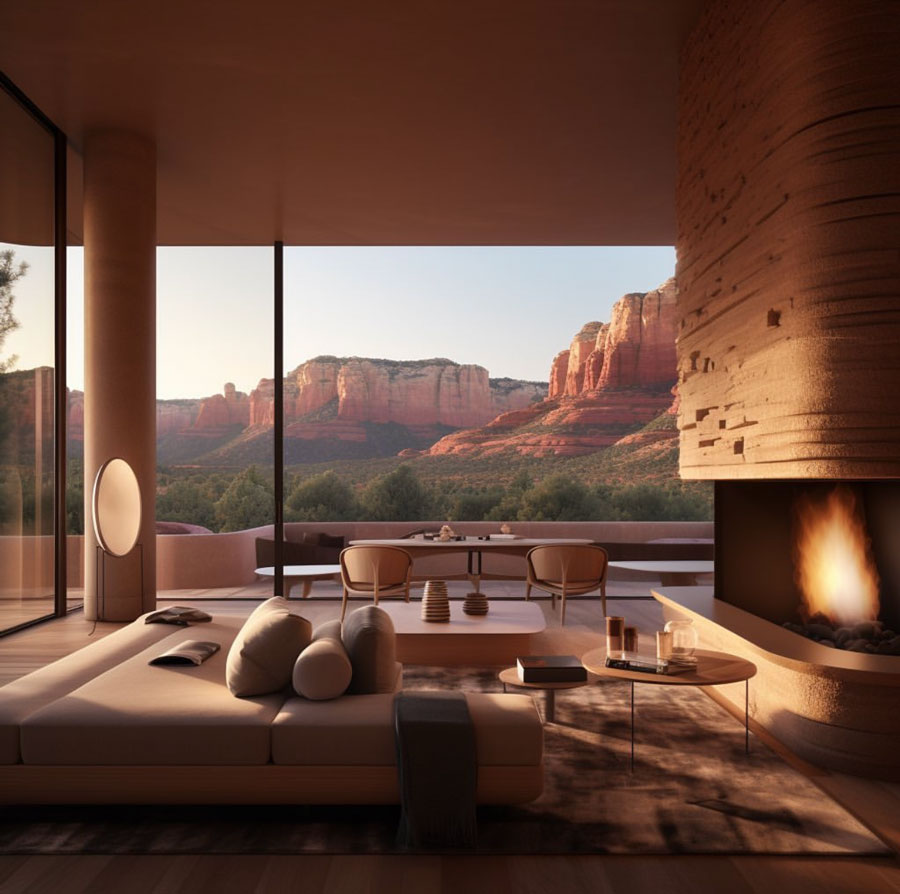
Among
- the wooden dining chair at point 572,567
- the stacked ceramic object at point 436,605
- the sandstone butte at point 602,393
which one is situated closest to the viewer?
the stacked ceramic object at point 436,605

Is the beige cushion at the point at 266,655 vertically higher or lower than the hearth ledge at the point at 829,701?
higher

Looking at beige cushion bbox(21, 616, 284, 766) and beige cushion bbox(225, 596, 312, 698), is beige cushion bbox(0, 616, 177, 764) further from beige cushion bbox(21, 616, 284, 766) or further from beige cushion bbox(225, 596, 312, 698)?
beige cushion bbox(225, 596, 312, 698)

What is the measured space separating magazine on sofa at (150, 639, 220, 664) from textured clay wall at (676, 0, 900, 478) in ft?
8.59

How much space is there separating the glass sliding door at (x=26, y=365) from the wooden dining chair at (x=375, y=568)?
7.67ft

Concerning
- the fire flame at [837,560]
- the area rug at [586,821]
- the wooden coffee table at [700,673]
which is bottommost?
the area rug at [586,821]

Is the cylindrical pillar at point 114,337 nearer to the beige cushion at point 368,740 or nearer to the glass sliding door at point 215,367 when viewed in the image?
the glass sliding door at point 215,367

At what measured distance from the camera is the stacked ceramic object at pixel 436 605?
5.46 meters

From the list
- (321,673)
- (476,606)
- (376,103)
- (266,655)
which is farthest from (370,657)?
(376,103)

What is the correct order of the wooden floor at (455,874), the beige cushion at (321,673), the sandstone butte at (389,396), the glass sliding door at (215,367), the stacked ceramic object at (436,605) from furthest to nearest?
1. the sandstone butte at (389,396)
2. the glass sliding door at (215,367)
3. the stacked ceramic object at (436,605)
4. the beige cushion at (321,673)
5. the wooden floor at (455,874)

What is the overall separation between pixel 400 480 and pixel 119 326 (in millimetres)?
16557

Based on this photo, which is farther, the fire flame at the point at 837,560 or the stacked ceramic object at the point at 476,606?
the stacked ceramic object at the point at 476,606

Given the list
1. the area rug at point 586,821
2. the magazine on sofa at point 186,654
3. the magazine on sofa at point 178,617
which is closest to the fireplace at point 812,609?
the area rug at point 586,821

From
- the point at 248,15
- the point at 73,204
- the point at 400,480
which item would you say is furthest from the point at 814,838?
the point at 400,480

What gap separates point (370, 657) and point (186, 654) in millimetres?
934
